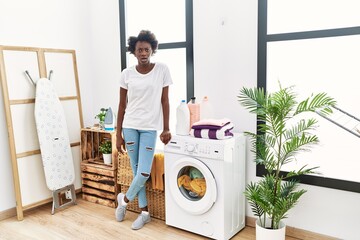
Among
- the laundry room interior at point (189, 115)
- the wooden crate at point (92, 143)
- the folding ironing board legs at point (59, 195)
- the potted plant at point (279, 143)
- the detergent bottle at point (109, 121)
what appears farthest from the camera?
the wooden crate at point (92, 143)

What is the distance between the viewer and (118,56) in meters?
3.58

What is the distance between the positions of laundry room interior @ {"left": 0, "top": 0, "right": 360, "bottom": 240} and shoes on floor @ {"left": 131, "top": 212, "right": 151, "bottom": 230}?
0.07 ft

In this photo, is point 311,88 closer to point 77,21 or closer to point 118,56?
point 118,56

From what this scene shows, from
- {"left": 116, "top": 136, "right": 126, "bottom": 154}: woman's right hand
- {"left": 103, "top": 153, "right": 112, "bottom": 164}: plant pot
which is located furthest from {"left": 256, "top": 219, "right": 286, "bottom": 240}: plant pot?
{"left": 103, "top": 153, "right": 112, "bottom": 164}: plant pot

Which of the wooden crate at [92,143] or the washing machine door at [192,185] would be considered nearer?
the washing machine door at [192,185]

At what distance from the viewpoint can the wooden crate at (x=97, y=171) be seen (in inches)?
128

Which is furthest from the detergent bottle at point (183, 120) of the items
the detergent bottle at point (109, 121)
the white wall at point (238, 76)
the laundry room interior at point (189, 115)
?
the detergent bottle at point (109, 121)

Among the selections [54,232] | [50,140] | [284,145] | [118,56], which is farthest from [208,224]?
[118,56]

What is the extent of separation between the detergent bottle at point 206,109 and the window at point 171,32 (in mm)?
282

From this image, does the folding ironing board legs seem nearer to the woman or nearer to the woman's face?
the woman

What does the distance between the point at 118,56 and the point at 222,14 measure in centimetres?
133

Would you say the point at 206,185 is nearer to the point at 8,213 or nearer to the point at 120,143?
the point at 120,143

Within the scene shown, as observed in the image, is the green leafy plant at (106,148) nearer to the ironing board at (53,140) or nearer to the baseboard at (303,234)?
the ironing board at (53,140)

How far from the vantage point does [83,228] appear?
9.21 feet
